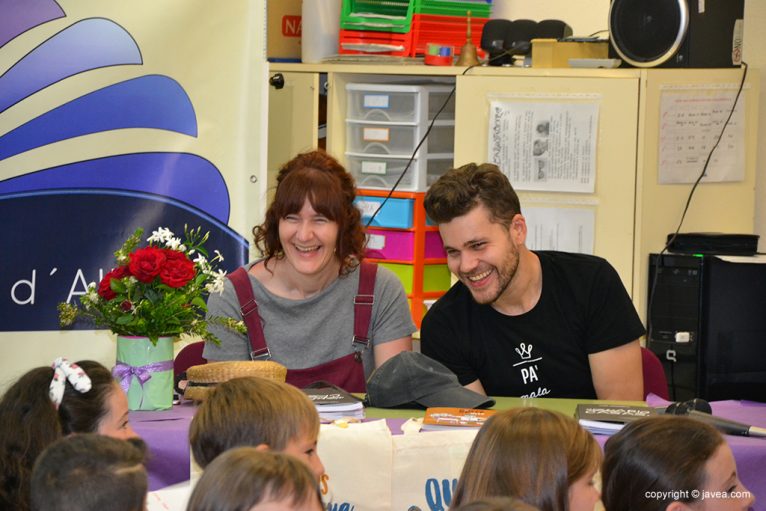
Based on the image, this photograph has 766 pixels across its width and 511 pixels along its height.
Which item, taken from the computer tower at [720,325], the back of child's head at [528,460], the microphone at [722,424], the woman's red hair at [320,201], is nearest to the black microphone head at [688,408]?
the microphone at [722,424]

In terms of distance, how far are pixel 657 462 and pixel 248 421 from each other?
2.26 ft

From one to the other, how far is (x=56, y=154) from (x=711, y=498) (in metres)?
2.39

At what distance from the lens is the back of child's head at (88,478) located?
4.84ft

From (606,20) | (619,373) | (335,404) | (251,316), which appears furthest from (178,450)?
(606,20)

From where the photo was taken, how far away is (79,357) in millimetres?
3559

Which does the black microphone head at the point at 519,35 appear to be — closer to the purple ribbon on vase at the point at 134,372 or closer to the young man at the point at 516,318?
the young man at the point at 516,318

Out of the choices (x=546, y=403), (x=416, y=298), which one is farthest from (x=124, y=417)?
(x=416, y=298)

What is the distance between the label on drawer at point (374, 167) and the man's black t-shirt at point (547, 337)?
61.1 inches

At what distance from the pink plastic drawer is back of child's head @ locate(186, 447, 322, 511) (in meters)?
2.82

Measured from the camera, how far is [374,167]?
431 centimetres

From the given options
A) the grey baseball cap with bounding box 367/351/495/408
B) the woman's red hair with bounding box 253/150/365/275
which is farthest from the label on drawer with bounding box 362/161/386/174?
the grey baseball cap with bounding box 367/351/495/408

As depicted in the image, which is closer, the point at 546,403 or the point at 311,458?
the point at 311,458

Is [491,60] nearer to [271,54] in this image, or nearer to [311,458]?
[271,54]

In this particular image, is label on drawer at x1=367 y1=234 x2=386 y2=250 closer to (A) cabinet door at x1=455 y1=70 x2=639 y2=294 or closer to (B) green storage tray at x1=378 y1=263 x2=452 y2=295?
(B) green storage tray at x1=378 y1=263 x2=452 y2=295
